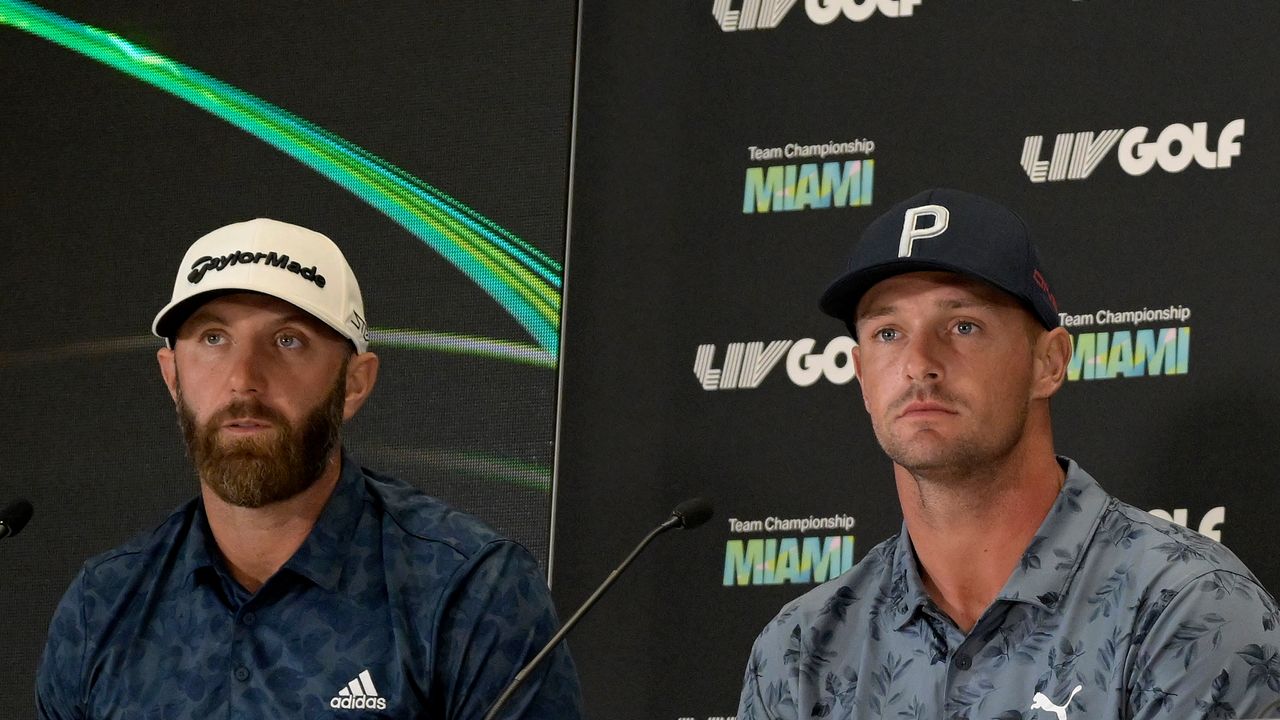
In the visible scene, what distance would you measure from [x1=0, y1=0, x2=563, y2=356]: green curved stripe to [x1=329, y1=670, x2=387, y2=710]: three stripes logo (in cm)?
147

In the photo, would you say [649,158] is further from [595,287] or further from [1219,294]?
[1219,294]

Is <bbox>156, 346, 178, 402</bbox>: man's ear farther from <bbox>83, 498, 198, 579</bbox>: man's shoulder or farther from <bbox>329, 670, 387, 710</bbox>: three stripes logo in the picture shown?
<bbox>329, 670, 387, 710</bbox>: three stripes logo

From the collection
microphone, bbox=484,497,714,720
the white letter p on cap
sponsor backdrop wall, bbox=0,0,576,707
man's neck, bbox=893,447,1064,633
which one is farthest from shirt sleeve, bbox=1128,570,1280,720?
sponsor backdrop wall, bbox=0,0,576,707

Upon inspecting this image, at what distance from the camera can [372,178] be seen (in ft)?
15.2

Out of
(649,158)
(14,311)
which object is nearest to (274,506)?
(649,158)

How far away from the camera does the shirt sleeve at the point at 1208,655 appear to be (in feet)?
7.90

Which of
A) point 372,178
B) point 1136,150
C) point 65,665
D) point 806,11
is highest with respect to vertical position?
point 806,11

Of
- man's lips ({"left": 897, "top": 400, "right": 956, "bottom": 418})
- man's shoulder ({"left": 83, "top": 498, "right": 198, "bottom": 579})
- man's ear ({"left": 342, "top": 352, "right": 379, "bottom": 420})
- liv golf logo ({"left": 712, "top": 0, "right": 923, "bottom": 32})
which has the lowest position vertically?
man's shoulder ({"left": 83, "top": 498, "right": 198, "bottom": 579})

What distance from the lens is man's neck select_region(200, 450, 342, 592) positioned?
3.25m

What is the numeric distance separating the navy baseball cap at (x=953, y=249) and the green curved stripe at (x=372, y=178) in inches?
65.3

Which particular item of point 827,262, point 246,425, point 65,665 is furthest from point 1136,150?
point 65,665

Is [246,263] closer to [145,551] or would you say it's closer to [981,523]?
[145,551]

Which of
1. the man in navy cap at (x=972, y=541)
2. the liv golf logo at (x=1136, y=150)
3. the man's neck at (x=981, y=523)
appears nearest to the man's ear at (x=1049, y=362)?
the man in navy cap at (x=972, y=541)

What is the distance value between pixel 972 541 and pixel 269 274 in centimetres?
135
